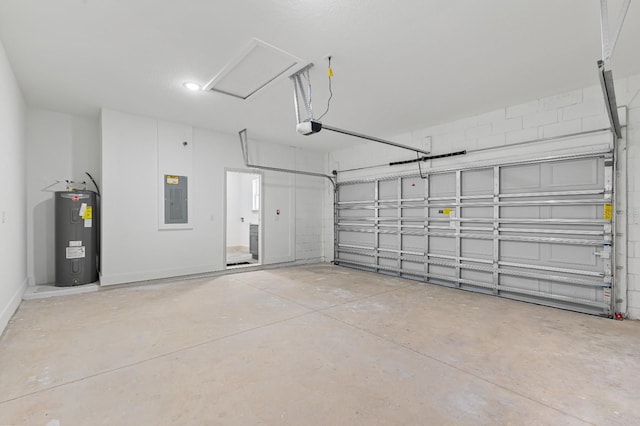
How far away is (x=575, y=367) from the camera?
7.79ft

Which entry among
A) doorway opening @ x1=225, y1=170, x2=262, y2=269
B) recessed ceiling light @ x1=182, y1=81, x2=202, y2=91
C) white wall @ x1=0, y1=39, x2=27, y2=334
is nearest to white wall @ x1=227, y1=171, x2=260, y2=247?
doorway opening @ x1=225, y1=170, x2=262, y2=269

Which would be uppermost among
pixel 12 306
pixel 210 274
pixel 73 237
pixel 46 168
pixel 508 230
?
pixel 46 168

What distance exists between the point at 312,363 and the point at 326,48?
2919mm

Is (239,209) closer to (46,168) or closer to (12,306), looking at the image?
(46,168)

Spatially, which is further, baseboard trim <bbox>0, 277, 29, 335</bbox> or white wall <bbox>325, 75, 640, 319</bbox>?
white wall <bbox>325, 75, 640, 319</bbox>

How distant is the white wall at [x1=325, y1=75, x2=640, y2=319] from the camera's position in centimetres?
351

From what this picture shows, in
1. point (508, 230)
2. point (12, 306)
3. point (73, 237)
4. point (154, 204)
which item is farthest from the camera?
point (154, 204)

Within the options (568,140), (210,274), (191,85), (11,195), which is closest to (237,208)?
(210,274)

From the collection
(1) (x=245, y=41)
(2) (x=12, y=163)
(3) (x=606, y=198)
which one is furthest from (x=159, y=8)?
(3) (x=606, y=198)

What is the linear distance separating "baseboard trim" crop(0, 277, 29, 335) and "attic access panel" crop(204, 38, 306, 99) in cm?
329

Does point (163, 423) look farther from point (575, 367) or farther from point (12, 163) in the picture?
point (12, 163)

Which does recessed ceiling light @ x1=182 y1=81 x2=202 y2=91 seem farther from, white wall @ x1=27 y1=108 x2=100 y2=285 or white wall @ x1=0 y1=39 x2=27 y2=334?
white wall @ x1=27 y1=108 x2=100 y2=285

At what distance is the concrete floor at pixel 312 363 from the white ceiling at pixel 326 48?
286 cm

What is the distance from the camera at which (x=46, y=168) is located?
4832 millimetres
